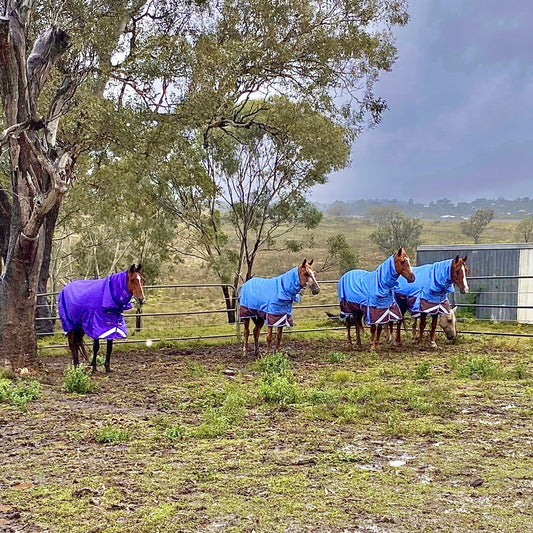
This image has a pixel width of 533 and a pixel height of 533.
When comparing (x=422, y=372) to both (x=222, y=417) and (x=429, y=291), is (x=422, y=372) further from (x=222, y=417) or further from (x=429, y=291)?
(x=429, y=291)

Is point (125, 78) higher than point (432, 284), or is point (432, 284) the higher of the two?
point (125, 78)

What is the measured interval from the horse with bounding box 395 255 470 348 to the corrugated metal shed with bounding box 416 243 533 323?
599 centimetres

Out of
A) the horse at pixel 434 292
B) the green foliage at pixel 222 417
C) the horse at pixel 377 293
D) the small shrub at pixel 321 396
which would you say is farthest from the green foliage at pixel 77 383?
the horse at pixel 434 292

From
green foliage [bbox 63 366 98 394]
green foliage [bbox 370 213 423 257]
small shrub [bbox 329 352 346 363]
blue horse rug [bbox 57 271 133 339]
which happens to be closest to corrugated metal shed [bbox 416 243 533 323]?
small shrub [bbox 329 352 346 363]

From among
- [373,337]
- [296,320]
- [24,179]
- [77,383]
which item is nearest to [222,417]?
[77,383]

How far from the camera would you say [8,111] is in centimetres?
734

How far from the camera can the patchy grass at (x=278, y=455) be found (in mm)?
2990

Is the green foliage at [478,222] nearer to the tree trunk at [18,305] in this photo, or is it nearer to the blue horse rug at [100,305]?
the blue horse rug at [100,305]

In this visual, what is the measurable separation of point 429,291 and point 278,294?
10.5 feet

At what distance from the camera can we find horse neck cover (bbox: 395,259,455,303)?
9977 millimetres

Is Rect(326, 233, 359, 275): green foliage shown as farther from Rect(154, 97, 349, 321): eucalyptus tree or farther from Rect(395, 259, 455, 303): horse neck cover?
Rect(395, 259, 455, 303): horse neck cover

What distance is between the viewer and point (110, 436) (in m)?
4.47

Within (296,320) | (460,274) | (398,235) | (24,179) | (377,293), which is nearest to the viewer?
(24,179)

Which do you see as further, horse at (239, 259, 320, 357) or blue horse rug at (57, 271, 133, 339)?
horse at (239, 259, 320, 357)
